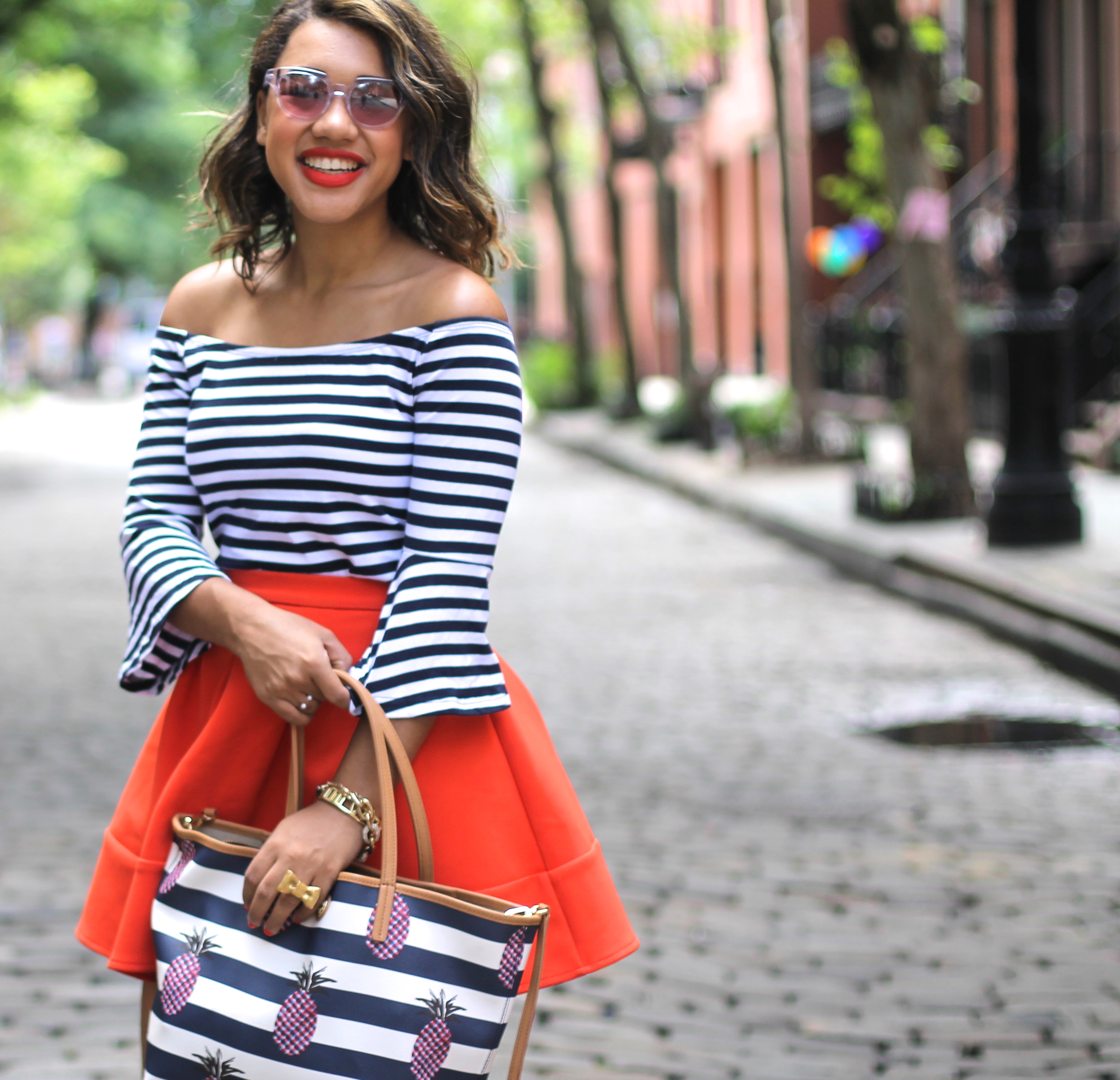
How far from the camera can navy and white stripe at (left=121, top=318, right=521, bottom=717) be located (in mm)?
2170

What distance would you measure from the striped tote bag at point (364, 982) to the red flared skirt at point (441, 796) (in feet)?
0.37

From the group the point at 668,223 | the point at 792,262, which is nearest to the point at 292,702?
the point at 792,262

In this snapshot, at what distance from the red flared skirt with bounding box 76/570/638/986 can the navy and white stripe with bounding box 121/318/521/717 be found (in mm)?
57

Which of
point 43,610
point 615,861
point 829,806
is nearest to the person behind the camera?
point 615,861

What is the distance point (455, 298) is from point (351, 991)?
0.84m

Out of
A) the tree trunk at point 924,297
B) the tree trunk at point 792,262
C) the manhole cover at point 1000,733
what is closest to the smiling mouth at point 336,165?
the manhole cover at point 1000,733

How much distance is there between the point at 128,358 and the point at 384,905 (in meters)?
48.5

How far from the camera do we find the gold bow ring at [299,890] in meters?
2.00

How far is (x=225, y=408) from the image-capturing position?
228 cm

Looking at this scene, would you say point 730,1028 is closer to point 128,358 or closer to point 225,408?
point 225,408

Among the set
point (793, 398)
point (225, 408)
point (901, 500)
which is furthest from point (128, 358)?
point (225, 408)

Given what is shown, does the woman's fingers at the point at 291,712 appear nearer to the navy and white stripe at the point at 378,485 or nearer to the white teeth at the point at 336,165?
the navy and white stripe at the point at 378,485

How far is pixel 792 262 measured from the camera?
18.3 meters

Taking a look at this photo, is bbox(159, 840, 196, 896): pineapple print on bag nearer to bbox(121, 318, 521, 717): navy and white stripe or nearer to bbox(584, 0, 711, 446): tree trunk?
bbox(121, 318, 521, 717): navy and white stripe
